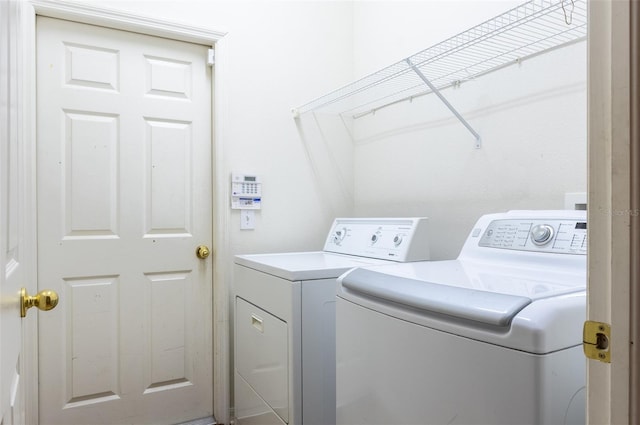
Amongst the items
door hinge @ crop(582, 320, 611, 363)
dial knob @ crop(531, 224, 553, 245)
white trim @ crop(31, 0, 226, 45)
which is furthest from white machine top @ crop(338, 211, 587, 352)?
white trim @ crop(31, 0, 226, 45)

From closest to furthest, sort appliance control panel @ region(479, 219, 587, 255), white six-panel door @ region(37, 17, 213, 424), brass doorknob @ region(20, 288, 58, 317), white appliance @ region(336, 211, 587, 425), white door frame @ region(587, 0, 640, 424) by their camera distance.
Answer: white door frame @ region(587, 0, 640, 424) < white appliance @ region(336, 211, 587, 425) < brass doorknob @ region(20, 288, 58, 317) < appliance control panel @ region(479, 219, 587, 255) < white six-panel door @ region(37, 17, 213, 424)

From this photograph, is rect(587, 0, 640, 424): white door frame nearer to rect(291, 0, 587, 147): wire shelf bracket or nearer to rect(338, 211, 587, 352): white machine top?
rect(338, 211, 587, 352): white machine top

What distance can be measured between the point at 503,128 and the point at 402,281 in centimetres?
95

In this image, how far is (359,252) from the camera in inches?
79.5

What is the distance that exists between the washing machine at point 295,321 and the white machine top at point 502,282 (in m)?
0.35

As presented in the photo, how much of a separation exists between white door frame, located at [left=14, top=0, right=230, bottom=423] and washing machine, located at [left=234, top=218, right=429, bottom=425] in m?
0.14

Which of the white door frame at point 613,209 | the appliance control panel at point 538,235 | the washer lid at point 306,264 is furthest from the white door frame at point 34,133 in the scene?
the white door frame at point 613,209

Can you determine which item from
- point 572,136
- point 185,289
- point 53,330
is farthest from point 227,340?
point 572,136

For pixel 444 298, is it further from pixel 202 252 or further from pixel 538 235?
pixel 202 252

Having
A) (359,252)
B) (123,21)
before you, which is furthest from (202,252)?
(123,21)

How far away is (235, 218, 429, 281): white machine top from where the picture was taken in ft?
5.21

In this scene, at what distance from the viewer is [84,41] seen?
1947 millimetres

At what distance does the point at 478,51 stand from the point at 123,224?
5.75 ft

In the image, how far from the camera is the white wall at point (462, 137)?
4.80 feet
